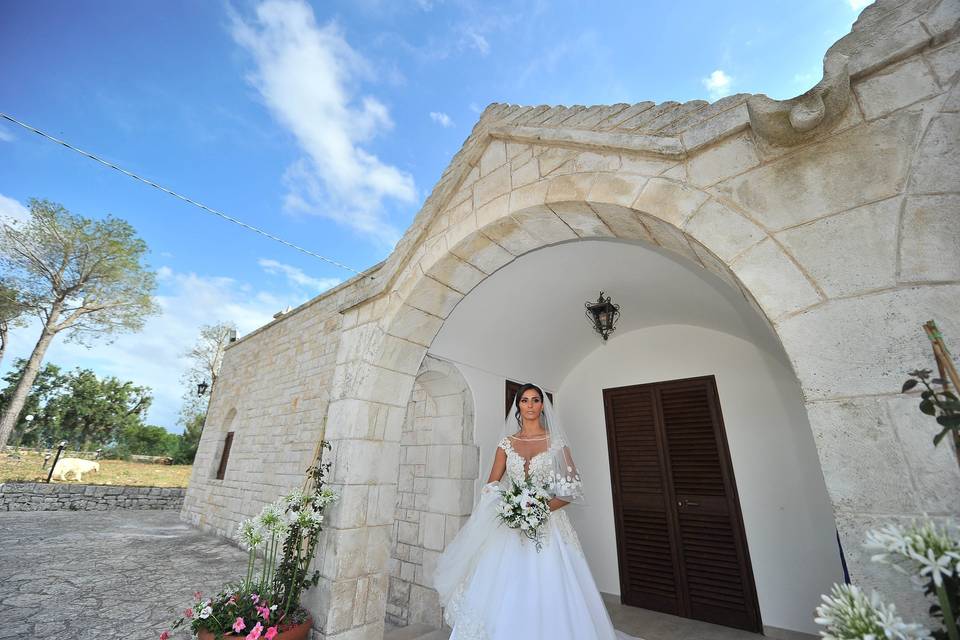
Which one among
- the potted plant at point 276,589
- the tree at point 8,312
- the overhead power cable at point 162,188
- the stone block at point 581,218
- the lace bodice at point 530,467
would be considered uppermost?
the tree at point 8,312

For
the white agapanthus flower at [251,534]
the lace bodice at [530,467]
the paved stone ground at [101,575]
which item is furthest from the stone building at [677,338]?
the paved stone ground at [101,575]

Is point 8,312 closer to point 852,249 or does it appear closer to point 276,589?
point 276,589

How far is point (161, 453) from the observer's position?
863 inches

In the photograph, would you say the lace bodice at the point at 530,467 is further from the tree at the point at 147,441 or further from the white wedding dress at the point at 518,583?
the tree at the point at 147,441

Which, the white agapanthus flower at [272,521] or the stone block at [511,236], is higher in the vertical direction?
the stone block at [511,236]

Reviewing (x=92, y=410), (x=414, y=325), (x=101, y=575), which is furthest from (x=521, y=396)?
(x=92, y=410)

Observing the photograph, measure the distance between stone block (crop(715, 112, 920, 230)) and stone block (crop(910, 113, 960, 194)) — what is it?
34 mm

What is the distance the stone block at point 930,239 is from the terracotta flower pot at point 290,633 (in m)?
3.49

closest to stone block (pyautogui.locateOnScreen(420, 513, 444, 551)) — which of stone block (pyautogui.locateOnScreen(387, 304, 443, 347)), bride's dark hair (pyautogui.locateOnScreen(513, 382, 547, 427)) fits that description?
bride's dark hair (pyautogui.locateOnScreen(513, 382, 547, 427))

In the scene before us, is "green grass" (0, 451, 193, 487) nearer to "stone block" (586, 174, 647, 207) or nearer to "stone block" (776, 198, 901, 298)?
"stone block" (586, 174, 647, 207)

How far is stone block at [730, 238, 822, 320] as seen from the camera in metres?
1.35

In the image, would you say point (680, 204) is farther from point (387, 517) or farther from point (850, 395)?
point (387, 517)

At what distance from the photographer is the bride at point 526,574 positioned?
216 centimetres

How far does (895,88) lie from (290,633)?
4.05m
